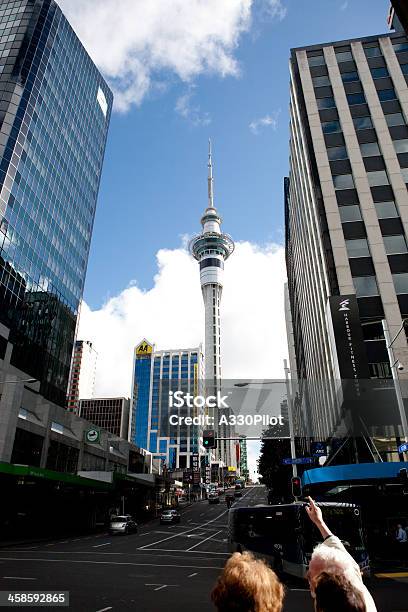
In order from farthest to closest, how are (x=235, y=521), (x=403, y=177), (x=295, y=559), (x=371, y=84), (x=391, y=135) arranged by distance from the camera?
(x=371, y=84) < (x=391, y=135) < (x=403, y=177) < (x=235, y=521) < (x=295, y=559)

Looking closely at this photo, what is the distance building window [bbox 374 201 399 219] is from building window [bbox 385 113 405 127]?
901 centimetres

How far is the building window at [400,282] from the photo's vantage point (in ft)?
105

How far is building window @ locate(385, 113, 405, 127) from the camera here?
38906 millimetres

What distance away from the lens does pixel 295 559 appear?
15.7 m

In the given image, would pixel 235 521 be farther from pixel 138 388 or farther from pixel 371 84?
pixel 138 388

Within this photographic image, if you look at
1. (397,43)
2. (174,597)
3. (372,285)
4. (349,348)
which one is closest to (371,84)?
(397,43)

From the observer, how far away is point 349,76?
42906 mm

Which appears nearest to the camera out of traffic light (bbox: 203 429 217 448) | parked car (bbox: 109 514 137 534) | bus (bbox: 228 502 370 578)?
bus (bbox: 228 502 370 578)

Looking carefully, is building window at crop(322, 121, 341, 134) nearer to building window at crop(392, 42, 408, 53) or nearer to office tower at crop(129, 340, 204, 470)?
building window at crop(392, 42, 408, 53)

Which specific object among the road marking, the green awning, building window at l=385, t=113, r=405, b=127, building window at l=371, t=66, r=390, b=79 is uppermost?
building window at l=371, t=66, r=390, b=79

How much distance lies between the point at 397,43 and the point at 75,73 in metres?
54.3

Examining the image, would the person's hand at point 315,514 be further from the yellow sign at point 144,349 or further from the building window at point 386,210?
the yellow sign at point 144,349

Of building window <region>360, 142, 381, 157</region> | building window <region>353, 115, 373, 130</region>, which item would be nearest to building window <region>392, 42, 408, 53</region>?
building window <region>353, 115, 373, 130</region>

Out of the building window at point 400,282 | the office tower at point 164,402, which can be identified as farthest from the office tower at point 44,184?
the office tower at point 164,402
